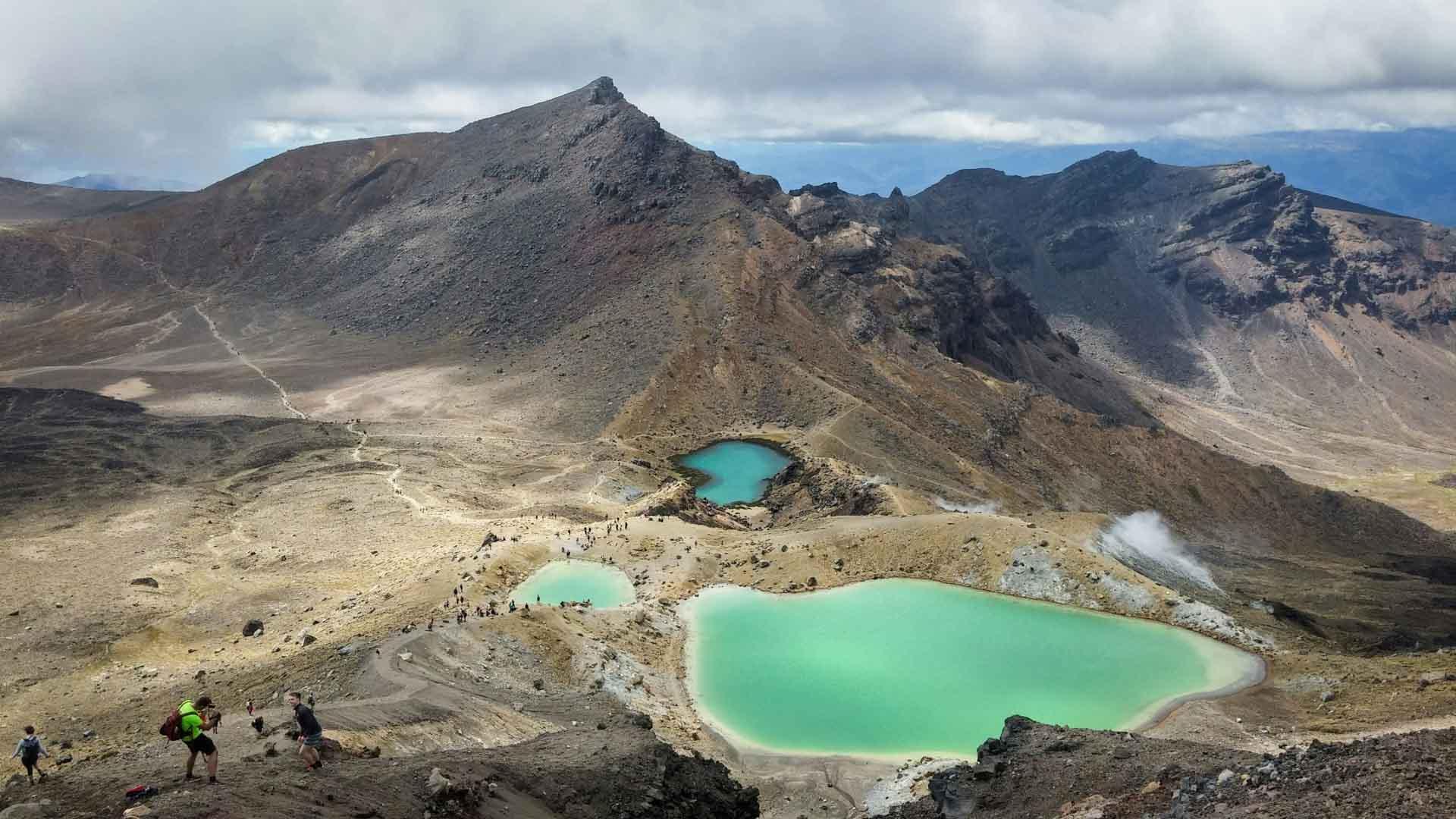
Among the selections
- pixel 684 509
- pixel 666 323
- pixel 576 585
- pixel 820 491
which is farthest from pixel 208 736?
pixel 666 323

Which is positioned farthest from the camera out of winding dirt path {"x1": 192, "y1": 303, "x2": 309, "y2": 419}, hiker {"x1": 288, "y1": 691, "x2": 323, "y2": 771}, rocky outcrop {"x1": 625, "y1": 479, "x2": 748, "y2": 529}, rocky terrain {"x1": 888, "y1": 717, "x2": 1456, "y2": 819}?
winding dirt path {"x1": 192, "y1": 303, "x2": 309, "y2": 419}

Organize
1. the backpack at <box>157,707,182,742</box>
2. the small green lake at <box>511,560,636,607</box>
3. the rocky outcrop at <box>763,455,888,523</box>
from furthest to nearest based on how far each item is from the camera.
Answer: the rocky outcrop at <box>763,455,888,523</box>
the small green lake at <box>511,560,636,607</box>
the backpack at <box>157,707,182,742</box>

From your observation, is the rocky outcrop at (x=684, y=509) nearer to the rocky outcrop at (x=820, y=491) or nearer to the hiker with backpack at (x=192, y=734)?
the rocky outcrop at (x=820, y=491)

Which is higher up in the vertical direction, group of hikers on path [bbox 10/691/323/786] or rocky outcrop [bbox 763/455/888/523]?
group of hikers on path [bbox 10/691/323/786]

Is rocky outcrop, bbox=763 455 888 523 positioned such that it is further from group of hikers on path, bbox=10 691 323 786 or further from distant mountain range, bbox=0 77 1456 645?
group of hikers on path, bbox=10 691 323 786

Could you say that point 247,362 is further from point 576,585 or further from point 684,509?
point 576,585

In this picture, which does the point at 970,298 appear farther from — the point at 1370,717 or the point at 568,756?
the point at 568,756

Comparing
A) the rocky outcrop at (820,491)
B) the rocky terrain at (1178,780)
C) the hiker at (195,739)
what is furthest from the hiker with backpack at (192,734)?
the rocky outcrop at (820,491)

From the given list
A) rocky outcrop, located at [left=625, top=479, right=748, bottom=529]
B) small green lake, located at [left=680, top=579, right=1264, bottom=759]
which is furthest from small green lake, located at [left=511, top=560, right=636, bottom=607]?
rocky outcrop, located at [left=625, top=479, right=748, bottom=529]
